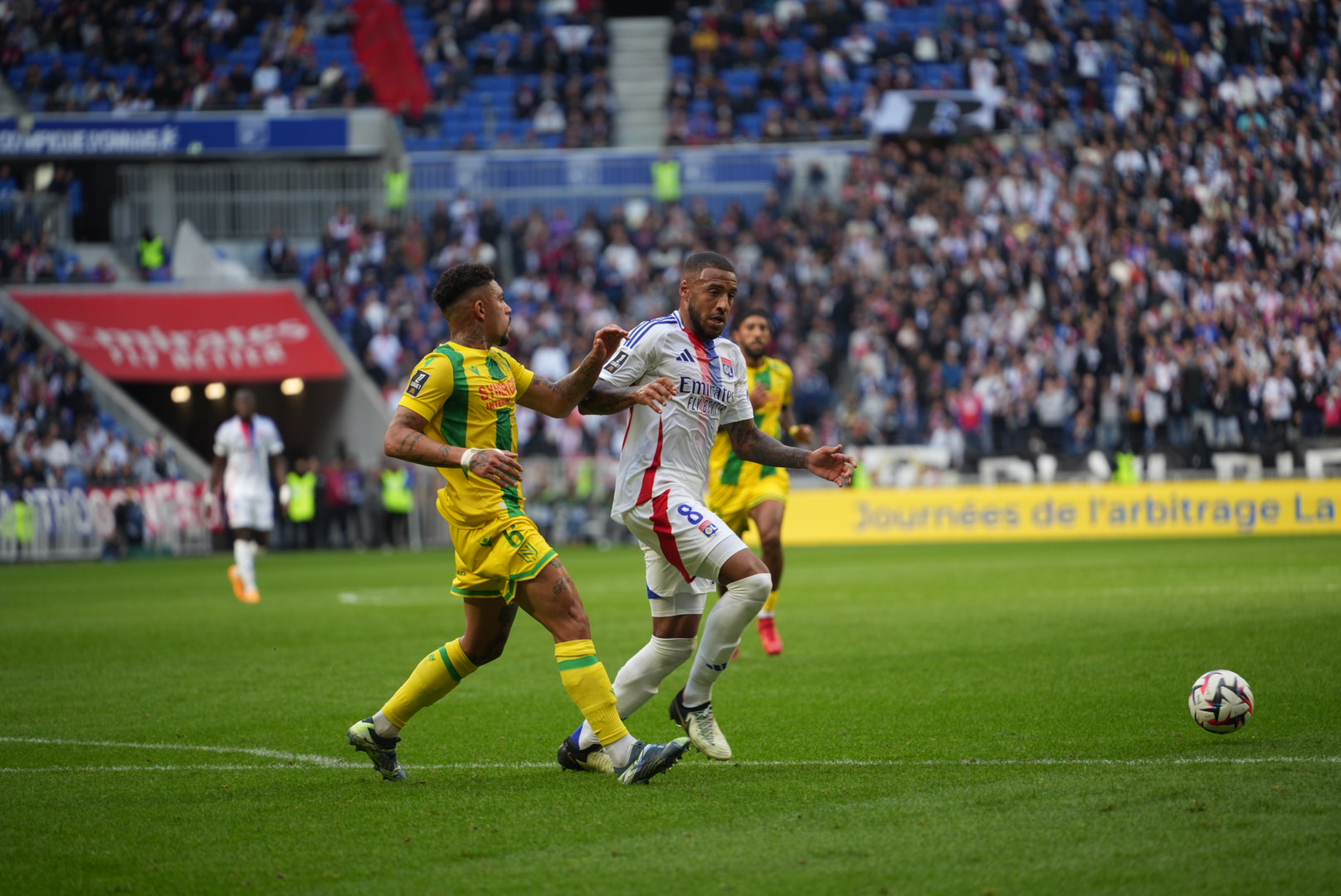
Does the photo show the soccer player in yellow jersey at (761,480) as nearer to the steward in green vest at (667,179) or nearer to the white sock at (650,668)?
the white sock at (650,668)

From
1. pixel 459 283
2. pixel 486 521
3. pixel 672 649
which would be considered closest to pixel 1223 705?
pixel 672 649

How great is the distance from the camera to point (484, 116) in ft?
131

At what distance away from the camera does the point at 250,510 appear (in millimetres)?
18125

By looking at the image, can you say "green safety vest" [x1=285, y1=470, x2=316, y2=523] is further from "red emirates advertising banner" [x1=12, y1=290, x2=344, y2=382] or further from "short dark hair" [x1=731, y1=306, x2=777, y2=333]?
"short dark hair" [x1=731, y1=306, x2=777, y2=333]

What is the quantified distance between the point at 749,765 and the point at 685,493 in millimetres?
1347

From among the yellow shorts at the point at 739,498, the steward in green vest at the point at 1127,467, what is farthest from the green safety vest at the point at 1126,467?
the yellow shorts at the point at 739,498

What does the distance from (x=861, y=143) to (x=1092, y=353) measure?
33.7 feet

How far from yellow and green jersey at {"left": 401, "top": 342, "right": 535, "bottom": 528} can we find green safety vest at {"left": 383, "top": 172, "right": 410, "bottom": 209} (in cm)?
3076

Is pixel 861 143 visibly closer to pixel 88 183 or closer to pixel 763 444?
pixel 88 183

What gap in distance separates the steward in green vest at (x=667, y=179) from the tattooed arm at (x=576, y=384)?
97.3ft

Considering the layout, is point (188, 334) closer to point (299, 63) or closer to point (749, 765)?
point (299, 63)

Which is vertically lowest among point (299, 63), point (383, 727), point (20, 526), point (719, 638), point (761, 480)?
point (20, 526)

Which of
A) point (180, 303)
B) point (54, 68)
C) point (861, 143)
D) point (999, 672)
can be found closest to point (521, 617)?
point (999, 672)

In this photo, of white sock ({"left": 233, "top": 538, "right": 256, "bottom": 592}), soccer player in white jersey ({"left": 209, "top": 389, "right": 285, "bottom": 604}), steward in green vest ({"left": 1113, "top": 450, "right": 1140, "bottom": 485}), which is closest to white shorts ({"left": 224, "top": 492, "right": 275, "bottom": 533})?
soccer player in white jersey ({"left": 209, "top": 389, "right": 285, "bottom": 604})
